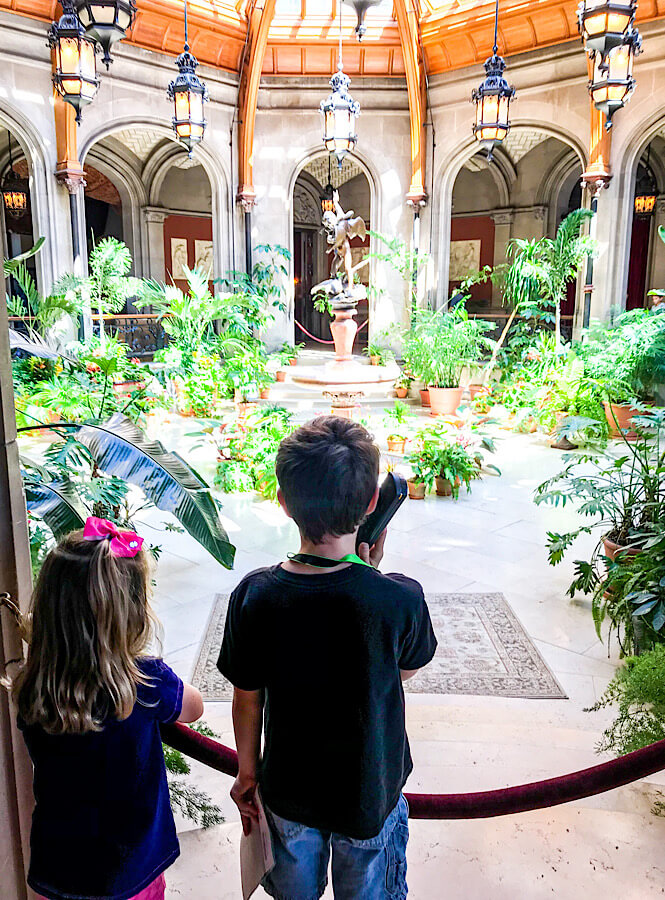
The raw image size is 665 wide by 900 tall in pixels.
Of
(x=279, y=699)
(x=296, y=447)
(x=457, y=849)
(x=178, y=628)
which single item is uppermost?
(x=296, y=447)

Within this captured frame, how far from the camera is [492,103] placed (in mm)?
8469

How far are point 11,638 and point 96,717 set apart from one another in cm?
33

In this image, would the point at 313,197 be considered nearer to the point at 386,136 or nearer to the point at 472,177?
the point at 472,177

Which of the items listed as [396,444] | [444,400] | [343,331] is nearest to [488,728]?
[396,444]

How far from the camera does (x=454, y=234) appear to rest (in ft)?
58.3

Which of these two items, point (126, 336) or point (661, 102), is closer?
point (661, 102)

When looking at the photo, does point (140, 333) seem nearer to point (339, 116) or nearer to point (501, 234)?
point (339, 116)

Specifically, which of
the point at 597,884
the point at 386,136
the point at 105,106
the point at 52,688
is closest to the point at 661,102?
the point at 386,136

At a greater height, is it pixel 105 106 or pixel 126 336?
pixel 105 106

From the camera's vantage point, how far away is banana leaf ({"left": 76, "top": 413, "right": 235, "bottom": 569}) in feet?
8.38

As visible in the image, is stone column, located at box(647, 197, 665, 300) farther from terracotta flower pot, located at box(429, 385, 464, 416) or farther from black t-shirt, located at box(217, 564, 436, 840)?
black t-shirt, located at box(217, 564, 436, 840)

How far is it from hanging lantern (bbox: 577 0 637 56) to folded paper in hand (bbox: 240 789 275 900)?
6255 millimetres

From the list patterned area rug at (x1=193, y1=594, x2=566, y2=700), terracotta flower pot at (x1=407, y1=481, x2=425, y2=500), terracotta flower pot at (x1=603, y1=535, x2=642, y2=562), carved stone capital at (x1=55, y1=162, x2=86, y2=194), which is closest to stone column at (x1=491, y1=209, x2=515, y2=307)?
carved stone capital at (x1=55, y1=162, x2=86, y2=194)

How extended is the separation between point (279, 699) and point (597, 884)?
1.21 meters
